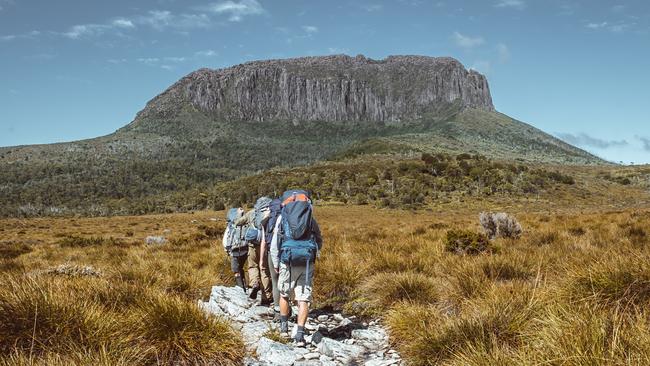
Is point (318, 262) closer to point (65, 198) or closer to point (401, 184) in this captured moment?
point (401, 184)

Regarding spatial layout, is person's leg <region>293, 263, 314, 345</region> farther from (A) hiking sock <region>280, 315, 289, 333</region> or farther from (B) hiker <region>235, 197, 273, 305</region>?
(B) hiker <region>235, 197, 273, 305</region>

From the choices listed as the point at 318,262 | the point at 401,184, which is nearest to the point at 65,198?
the point at 401,184

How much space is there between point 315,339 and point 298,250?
3.94ft

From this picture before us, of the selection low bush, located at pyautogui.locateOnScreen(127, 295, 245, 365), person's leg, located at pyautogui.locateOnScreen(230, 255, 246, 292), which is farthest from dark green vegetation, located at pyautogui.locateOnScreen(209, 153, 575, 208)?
low bush, located at pyautogui.locateOnScreen(127, 295, 245, 365)

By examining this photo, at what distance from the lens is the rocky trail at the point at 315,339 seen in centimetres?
520

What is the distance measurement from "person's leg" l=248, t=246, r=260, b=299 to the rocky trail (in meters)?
0.42

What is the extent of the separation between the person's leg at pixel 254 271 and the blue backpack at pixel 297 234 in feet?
8.72

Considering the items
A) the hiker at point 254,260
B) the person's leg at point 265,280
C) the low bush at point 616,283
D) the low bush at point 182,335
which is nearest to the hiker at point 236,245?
the hiker at point 254,260

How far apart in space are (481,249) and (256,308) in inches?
250

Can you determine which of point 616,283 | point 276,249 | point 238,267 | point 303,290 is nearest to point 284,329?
point 303,290

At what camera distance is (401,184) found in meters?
79.6

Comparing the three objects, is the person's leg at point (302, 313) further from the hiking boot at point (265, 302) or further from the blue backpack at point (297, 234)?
the hiking boot at point (265, 302)

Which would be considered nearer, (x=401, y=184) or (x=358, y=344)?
(x=358, y=344)

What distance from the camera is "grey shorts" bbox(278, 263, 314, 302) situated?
599cm
